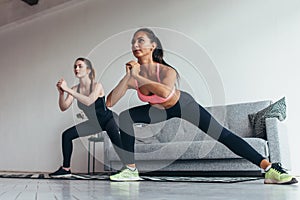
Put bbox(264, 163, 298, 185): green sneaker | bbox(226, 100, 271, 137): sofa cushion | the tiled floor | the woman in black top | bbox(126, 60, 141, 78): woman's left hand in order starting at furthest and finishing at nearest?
bbox(226, 100, 271, 137): sofa cushion, the woman in black top, bbox(126, 60, 141, 78): woman's left hand, bbox(264, 163, 298, 185): green sneaker, the tiled floor

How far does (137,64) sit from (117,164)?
1.61 metres

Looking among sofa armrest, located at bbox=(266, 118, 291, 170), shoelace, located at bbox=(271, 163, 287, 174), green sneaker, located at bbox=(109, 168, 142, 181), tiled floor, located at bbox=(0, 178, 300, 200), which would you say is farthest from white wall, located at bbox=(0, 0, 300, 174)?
tiled floor, located at bbox=(0, 178, 300, 200)

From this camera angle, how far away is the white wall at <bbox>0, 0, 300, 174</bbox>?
12.4ft

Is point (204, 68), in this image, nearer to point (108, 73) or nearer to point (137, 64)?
point (108, 73)

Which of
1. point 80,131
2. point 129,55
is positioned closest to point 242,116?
point 80,131

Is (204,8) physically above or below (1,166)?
above

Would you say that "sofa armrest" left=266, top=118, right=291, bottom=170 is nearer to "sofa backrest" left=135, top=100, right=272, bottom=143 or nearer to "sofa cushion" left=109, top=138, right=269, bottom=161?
"sofa cushion" left=109, top=138, right=269, bottom=161

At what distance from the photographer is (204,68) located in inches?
165

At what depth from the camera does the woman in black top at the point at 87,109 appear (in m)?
2.77

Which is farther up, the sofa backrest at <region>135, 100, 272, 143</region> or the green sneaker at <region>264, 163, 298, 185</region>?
the sofa backrest at <region>135, 100, 272, 143</region>

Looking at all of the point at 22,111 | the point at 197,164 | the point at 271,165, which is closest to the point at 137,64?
the point at 271,165

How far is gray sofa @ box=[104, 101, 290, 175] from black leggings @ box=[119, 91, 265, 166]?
94 centimetres

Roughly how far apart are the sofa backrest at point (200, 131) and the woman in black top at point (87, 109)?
73cm

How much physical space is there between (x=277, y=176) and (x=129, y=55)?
3101 millimetres
